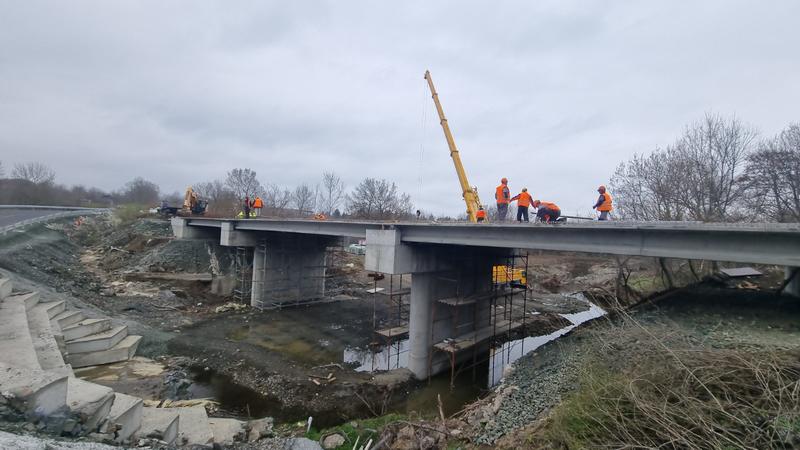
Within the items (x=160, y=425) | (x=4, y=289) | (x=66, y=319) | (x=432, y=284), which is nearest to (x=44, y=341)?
(x=66, y=319)

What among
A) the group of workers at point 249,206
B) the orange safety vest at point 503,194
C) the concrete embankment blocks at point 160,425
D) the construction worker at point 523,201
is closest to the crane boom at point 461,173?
the orange safety vest at point 503,194

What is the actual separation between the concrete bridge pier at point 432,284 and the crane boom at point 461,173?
305 cm

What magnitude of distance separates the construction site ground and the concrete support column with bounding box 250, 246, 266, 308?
728mm

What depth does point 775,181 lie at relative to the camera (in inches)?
759

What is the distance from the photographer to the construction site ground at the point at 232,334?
34.4 ft

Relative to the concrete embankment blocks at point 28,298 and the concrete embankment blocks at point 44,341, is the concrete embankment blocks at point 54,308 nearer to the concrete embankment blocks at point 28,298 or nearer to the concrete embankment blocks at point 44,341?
the concrete embankment blocks at point 44,341

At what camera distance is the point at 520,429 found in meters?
6.22

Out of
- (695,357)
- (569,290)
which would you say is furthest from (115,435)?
(569,290)

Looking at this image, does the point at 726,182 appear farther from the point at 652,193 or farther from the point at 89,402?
the point at 89,402

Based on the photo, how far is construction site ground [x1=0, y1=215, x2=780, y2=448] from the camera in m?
10.5

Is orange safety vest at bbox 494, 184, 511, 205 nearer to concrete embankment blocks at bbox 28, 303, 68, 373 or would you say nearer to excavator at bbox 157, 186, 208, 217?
concrete embankment blocks at bbox 28, 303, 68, 373

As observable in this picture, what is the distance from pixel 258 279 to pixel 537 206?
1853 centimetres

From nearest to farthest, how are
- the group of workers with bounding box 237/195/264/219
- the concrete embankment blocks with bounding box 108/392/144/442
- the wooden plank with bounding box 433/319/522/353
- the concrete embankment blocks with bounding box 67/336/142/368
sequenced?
1. the concrete embankment blocks with bounding box 108/392/144/442
2. the concrete embankment blocks with bounding box 67/336/142/368
3. the wooden plank with bounding box 433/319/522/353
4. the group of workers with bounding box 237/195/264/219

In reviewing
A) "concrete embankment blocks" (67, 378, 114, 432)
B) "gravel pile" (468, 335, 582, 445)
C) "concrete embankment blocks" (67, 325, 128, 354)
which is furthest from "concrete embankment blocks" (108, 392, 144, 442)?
"concrete embankment blocks" (67, 325, 128, 354)
